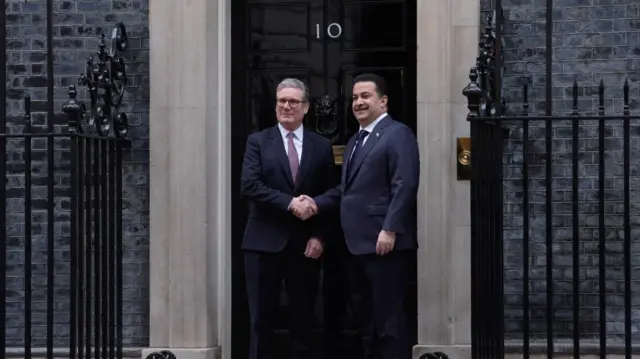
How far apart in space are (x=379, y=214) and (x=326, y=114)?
1318 millimetres

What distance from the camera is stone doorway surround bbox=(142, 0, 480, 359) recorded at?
7266 millimetres

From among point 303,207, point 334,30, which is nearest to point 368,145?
point 303,207

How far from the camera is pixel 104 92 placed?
7086 millimetres

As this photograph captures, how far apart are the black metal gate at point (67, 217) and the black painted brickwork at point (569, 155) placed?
227cm

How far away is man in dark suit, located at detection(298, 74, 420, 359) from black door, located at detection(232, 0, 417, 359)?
0.95 meters

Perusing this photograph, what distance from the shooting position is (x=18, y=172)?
7.62 metres

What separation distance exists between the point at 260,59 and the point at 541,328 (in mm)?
2400

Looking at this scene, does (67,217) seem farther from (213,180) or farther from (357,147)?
(357,147)

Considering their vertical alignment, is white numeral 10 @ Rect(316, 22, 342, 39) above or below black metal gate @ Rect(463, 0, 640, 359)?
above

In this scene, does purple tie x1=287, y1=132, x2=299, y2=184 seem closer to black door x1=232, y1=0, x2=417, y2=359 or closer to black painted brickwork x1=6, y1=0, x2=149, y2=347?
black door x1=232, y1=0, x2=417, y2=359

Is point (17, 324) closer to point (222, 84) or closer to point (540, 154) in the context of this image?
point (222, 84)

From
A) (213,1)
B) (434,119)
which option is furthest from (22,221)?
(434,119)

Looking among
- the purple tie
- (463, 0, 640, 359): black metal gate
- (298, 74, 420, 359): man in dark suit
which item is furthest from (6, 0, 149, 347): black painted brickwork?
(463, 0, 640, 359): black metal gate

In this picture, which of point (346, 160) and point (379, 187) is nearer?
point (379, 187)
